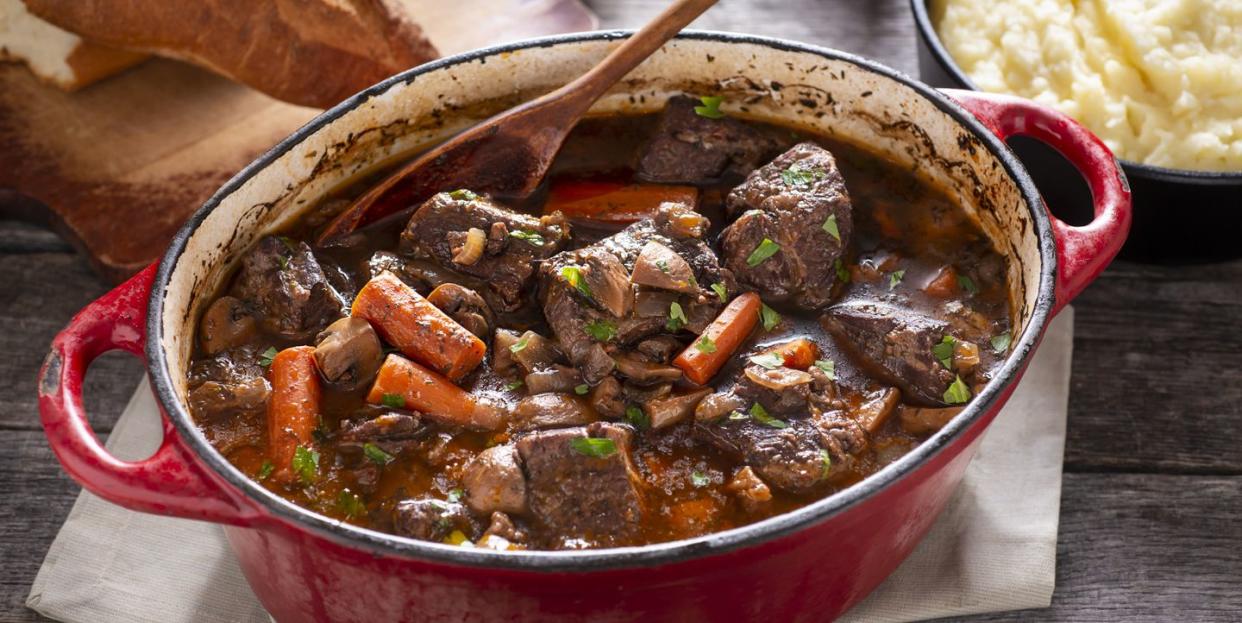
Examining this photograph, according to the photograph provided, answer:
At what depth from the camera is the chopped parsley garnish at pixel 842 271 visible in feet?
11.2

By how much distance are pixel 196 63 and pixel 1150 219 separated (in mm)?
3385

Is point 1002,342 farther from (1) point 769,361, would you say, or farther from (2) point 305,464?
(2) point 305,464

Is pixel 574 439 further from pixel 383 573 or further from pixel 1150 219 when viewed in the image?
pixel 1150 219

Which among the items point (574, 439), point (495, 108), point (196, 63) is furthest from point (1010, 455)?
point (196, 63)

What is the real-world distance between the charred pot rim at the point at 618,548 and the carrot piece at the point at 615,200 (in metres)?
0.77

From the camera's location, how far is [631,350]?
322 cm

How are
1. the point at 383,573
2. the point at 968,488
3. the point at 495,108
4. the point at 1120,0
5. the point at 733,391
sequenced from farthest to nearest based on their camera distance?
the point at 1120,0 < the point at 495,108 < the point at 968,488 < the point at 733,391 < the point at 383,573

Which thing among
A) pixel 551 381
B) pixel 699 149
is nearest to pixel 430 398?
pixel 551 381

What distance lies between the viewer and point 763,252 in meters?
3.35

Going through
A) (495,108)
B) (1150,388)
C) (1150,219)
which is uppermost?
(495,108)

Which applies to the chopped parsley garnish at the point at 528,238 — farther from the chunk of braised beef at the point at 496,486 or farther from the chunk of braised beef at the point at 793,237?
the chunk of braised beef at the point at 496,486

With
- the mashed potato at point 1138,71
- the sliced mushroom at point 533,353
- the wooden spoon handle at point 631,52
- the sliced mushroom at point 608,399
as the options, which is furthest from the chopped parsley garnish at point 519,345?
the mashed potato at point 1138,71

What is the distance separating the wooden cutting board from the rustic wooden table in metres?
0.21

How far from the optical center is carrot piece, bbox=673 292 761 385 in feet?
10.3
